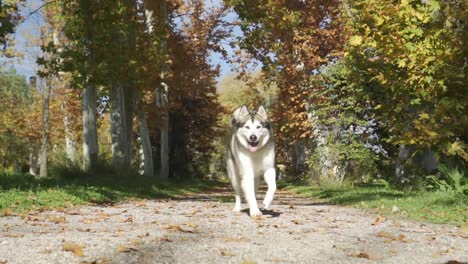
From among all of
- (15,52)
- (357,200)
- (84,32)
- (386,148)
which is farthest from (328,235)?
(15,52)

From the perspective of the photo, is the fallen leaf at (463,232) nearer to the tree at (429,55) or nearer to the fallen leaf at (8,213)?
the tree at (429,55)

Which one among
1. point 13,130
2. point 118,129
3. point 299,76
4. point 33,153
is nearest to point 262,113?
point 118,129

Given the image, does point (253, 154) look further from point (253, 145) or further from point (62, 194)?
point (62, 194)

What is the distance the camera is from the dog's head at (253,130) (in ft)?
29.2

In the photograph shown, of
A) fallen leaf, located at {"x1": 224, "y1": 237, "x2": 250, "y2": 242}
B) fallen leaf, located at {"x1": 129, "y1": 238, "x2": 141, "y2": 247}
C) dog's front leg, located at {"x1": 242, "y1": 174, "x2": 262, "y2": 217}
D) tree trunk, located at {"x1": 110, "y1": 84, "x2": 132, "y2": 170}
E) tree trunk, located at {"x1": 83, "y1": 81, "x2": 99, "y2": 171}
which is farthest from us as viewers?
tree trunk, located at {"x1": 110, "y1": 84, "x2": 132, "y2": 170}

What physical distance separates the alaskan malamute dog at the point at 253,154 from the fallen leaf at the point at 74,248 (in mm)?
4025

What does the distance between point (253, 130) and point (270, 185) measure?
98 centimetres

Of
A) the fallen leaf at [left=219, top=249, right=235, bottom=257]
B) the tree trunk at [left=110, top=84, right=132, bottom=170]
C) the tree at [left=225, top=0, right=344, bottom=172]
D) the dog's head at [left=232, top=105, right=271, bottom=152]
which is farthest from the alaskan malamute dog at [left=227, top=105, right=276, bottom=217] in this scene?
the tree at [left=225, top=0, right=344, bottom=172]

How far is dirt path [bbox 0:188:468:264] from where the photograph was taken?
503cm

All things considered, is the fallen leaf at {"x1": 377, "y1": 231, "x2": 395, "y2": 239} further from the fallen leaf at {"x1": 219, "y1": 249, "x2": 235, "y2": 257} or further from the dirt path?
the fallen leaf at {"x1": 219, "y1": 249, "x2": 235, "y2": 257}

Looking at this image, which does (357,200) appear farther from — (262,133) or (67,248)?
(67,248)

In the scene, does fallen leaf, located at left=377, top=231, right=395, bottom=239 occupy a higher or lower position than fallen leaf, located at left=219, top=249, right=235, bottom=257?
lower

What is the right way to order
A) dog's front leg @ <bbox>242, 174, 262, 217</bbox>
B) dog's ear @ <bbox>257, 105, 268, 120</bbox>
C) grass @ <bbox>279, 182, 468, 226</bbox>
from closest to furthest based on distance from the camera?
dog's front leg @ <bbox>242, 174, 262, 217</bbox>
grass @ <bbox>279, 182, 468, 226</bbox>
dog's ear @ <bbox>257, 105, 268, 120</bbox>

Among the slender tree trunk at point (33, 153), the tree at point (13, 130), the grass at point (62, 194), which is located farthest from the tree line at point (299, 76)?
the slender tree trunk at point (33, 153)
